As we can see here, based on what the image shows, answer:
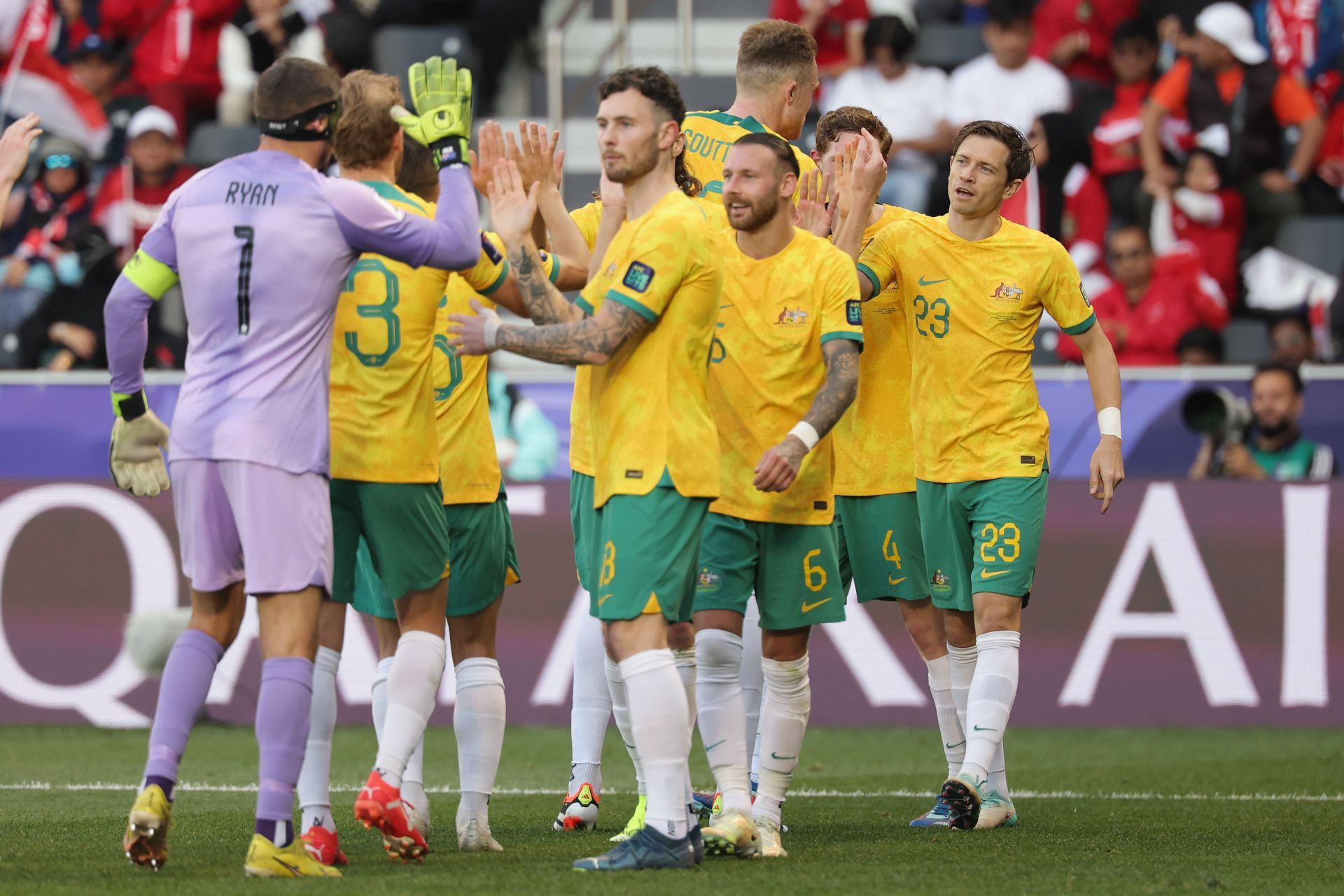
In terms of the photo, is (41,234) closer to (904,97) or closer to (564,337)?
(904,97)

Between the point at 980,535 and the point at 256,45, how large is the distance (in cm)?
1017

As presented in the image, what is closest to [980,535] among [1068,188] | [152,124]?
[1068,188]

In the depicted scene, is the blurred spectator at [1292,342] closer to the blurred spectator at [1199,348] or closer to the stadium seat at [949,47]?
the blurred spectator at [1199,348]

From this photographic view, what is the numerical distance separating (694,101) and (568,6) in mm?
2386

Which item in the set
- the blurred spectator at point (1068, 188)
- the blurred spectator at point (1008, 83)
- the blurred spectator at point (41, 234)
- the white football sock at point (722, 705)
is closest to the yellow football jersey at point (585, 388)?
the white football sock at point (722, 705)

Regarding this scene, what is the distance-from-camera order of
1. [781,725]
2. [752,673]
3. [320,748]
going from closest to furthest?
[320,748]
[781,725]
[752,673]

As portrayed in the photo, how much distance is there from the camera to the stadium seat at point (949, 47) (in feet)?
51.5

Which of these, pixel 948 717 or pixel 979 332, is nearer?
pixel 979 332

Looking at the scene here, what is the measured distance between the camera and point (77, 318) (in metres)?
13.3

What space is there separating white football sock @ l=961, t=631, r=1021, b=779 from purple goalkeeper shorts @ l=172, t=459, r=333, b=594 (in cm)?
282

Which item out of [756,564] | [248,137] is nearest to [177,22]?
[248,137]

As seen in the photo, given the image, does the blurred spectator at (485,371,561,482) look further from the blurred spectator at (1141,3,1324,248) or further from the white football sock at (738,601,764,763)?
the blurred spectator at (1141,3,1324,248)

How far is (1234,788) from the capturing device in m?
8.68

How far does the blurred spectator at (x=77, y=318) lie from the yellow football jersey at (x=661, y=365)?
25.9ft
